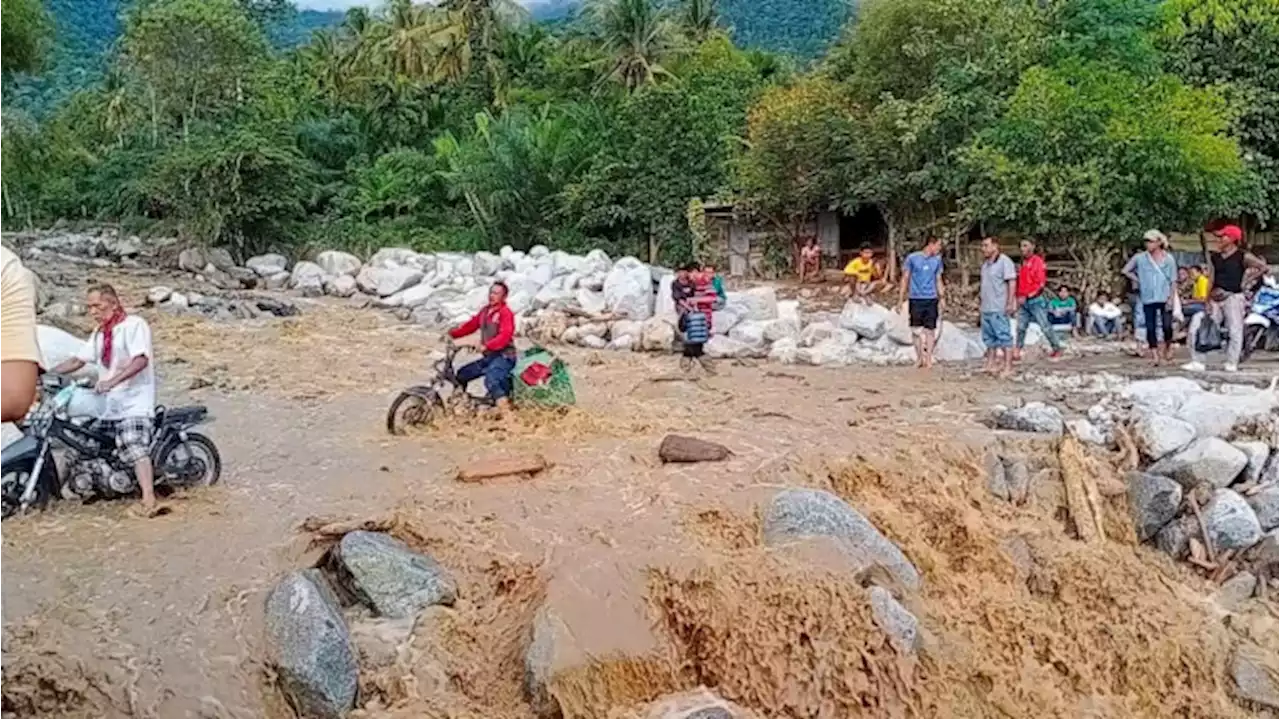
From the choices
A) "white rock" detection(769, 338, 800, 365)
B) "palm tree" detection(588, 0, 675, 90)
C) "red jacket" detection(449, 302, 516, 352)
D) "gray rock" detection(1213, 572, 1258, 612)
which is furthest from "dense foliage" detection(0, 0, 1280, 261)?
"red jacket" detection(449, 302, 516, 352)

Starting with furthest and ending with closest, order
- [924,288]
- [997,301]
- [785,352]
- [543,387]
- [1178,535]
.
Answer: [785,352] → [924,288] → [997,301] → [543,387] → [1178,535]

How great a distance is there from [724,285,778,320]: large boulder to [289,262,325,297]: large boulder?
11095 mm

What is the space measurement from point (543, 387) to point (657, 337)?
17.8 ft

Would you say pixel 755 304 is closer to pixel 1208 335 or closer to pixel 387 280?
pixel 1208 335

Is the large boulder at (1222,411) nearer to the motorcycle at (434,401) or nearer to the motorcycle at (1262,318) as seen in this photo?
the motorcycle at (1262,318)

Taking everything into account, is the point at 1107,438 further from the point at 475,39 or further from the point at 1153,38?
the point at 475,39

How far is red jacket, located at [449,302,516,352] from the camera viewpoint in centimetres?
1062

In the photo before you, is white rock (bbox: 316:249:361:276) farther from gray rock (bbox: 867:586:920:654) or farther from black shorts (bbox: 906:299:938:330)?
gray rock (bbox: 867:586:920:654)

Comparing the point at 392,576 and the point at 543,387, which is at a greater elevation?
the point at 543,387

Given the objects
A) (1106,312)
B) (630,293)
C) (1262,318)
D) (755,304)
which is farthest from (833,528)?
(630,293)

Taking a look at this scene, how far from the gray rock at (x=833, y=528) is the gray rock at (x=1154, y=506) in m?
2.68

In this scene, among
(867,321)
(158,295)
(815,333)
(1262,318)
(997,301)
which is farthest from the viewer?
(158,295)

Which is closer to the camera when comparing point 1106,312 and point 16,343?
point 16,343

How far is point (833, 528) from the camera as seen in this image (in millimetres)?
8336
